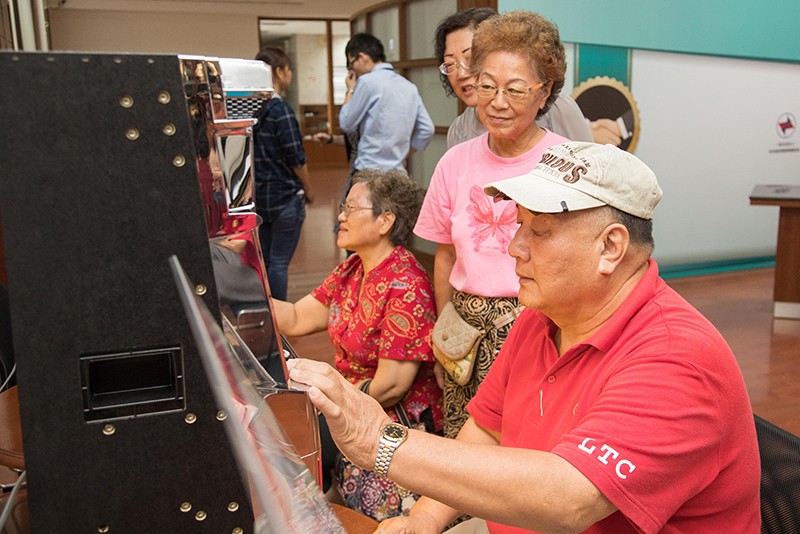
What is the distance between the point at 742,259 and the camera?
689 cm

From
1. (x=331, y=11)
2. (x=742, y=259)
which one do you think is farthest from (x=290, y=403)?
(x=331, y=11)

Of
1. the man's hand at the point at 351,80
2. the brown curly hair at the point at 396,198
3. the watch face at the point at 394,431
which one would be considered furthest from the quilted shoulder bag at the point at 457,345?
the man's hand at the point at 351,80

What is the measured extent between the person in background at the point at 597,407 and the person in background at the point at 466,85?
1.19m

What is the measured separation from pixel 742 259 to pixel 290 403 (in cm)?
677

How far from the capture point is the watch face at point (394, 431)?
107cm

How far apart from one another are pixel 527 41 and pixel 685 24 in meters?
4.63

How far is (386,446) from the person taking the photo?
1061mm

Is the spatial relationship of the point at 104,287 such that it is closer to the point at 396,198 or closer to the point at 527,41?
the point at 527,41

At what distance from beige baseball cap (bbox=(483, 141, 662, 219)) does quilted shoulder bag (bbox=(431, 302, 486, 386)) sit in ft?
2.84

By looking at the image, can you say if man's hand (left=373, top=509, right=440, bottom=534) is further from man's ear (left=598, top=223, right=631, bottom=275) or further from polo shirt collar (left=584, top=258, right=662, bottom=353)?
man's ear (left=598, top=223, right=631, bottom=275)

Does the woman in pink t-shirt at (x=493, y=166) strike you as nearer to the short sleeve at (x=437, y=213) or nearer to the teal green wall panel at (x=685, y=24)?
the short sleeve at (x=437, y=213)

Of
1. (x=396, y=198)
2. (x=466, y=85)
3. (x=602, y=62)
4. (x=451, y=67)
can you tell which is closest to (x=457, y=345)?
(x=396, y=198)

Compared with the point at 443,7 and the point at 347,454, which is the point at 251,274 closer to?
the point at 347,454

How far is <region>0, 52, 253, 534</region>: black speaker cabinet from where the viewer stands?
0.71 metres
